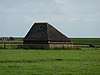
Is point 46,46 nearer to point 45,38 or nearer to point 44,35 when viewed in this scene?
point 45,38

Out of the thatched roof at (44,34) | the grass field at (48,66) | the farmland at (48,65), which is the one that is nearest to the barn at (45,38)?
the thatched roof at (44,34)

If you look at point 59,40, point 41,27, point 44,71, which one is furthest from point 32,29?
point 44,71

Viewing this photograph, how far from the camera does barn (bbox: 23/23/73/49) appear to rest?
64.7 meters

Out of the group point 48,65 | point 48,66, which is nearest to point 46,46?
point 48,65

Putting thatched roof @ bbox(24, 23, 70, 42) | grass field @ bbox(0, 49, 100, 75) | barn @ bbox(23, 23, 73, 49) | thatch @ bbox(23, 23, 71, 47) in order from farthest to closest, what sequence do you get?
thatched roof @ bbox(24, 23, 70, 42)
thatch @ bbox(23, 23, 71, 47)
barn @ bbox(23, 23, 73, 49)
grass field @ bbox(0, 49, 100, 75)

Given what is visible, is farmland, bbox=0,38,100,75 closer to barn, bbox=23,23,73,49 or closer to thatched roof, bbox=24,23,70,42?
barn, bbox=23,23,73,49

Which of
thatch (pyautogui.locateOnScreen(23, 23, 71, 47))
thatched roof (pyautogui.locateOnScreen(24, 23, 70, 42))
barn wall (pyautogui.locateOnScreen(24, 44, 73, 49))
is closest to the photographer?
barn wall (pyautogui.locateOnScreen(24, 44, 73, 49))

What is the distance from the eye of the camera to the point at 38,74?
67.6 ft

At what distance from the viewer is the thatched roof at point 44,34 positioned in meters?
68.0

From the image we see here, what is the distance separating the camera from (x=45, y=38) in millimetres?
67188

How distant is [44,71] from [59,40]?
4680 cm

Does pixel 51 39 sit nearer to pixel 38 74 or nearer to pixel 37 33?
pixel 37 33

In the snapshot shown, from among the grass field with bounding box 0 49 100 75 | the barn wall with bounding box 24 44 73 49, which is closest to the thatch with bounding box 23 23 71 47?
the barn wall with bounding box 24 44 73 49

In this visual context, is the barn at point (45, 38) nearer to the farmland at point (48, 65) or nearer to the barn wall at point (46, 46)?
the barn wall at point (46, 46)
